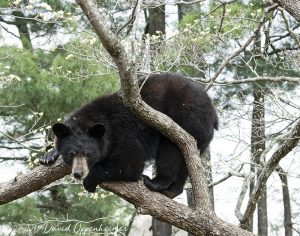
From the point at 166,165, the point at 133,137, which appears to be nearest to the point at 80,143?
the point at 133,137

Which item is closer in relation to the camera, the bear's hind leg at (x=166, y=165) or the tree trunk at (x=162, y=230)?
the bear's hind leg at (x=166, y=165)

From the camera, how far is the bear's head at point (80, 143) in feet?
20.1

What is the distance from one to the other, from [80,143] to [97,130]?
237 mm

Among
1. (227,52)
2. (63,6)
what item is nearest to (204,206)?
(227,52)

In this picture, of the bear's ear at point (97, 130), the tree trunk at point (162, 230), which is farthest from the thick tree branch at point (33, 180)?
the tree trunk at point (162, 230)

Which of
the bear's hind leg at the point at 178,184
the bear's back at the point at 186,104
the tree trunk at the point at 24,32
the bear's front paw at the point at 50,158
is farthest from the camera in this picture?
the tree trunk at the point at 24,32

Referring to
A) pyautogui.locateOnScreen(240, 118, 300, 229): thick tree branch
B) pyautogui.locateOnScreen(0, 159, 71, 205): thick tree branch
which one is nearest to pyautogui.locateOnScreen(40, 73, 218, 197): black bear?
pyautogui.locateOnScreen(0, 159, 71, 205): thick tree branch

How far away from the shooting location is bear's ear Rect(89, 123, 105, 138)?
6.17 metres

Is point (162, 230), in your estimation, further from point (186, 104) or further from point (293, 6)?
point (293, 6)

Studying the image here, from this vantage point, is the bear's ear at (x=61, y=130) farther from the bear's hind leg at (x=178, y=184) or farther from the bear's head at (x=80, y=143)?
the bear's hind leg at (x=178, y=184)

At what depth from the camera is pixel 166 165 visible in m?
6.43

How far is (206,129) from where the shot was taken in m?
6.54

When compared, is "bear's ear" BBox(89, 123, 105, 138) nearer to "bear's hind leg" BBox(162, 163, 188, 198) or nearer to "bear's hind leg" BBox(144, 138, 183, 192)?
"bear's hind leg" BBox(144, 138, 183, 192)

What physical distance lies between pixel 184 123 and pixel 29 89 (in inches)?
248
